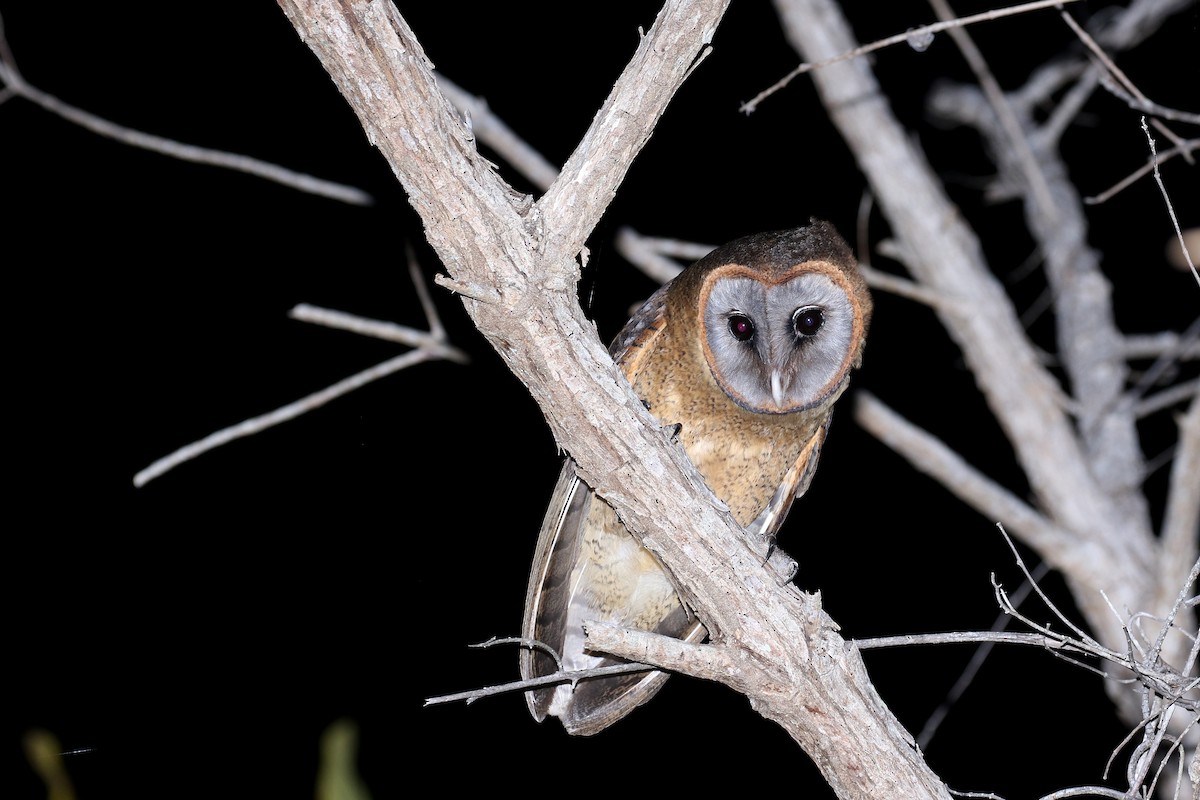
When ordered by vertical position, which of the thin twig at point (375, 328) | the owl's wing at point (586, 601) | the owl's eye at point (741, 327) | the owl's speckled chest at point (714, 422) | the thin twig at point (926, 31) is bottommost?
the owl's wing at point (586, 601)

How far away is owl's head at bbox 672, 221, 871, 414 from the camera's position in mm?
3084

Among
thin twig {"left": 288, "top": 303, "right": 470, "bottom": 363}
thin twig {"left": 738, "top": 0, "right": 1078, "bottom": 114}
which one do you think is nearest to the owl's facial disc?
thin twig {"left": 738, "top": 0, "right": 1078, "bottom": 114}

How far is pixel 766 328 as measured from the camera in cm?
311

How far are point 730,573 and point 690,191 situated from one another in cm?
499

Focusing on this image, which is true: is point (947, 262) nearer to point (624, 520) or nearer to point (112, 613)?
point (624, 520)

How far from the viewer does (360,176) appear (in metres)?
6.23

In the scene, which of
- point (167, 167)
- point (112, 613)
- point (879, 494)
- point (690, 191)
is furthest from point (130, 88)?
point (879, 494)

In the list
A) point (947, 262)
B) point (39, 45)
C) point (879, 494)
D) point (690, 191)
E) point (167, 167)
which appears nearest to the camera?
point (947, 262)

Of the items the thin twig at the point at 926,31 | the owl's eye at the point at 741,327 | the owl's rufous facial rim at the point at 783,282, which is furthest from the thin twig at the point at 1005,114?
the owl's eye at the point at 741,327

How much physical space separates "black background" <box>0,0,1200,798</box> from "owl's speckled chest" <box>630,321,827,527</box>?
48.6 inches

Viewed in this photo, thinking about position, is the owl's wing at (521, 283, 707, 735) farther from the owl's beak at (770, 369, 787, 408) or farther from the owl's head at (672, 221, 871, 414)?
the owl's beak at (770, 369, 787, 408)

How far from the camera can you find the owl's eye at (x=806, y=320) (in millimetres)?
3107

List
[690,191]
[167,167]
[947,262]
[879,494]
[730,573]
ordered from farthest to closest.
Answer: [879,494], [690,191], [167,167], [947,262], [730,573]

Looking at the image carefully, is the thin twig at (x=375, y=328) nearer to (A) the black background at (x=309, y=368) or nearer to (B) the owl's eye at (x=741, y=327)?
(A) the black background at (x=309, y=368)
